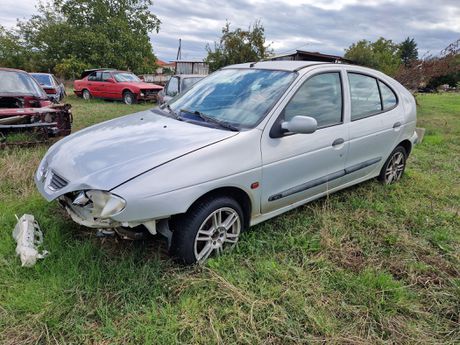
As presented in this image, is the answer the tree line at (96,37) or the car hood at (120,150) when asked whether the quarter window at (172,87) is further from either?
the tree line at (96,37)

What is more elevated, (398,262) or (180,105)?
(180,105)

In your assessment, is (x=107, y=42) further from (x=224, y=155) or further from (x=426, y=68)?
(x=224, y=155)

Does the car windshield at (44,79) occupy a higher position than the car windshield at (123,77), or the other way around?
the car windshield at (123,77)

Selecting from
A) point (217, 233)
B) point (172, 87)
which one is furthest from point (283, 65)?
point (172, 87)

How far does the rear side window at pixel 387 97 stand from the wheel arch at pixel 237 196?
93.8 inches

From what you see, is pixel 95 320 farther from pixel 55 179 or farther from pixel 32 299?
pixel 55 179

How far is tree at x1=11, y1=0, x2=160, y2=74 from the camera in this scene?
84.3 feet

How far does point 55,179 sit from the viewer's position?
8.55ft

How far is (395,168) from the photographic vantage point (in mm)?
4625

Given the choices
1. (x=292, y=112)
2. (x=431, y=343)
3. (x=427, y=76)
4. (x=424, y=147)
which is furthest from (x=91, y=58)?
(x=431, y=343)

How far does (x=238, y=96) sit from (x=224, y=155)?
0.87 m

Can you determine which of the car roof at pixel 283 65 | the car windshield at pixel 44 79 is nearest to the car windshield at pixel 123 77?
the car windshield at pixel 44 79

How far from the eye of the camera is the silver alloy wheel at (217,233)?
105 inches

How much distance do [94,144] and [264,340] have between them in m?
1.97
